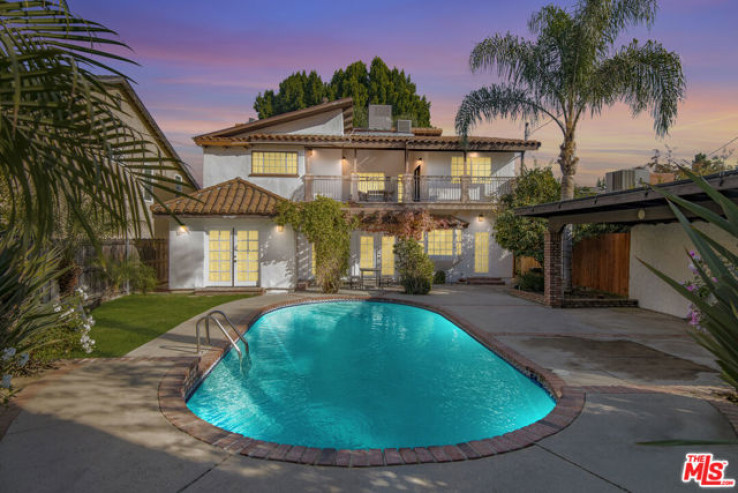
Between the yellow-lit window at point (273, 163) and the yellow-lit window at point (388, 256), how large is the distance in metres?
5.09

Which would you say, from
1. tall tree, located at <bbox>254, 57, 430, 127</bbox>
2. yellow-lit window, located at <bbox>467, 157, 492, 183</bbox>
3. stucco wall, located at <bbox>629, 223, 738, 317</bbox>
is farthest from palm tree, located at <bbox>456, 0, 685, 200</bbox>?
tall tree, located at <bbox>254, 57, 430, 127</bbox>

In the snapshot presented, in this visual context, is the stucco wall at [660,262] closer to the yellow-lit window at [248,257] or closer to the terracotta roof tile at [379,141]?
the terracotta roof tile at [379,141]

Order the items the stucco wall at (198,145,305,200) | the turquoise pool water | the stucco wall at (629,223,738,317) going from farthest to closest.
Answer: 1. the stucco wall at (198,145,305,200)
2. the stucco wall at (629,223,738,317)
3. the turquoise pool water

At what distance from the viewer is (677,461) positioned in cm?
376

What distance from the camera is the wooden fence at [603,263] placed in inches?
550

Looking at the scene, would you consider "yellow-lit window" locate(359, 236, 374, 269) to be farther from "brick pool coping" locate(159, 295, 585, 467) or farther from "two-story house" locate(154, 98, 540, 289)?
"brick pool coping" locate(159, 295, 585, 467)

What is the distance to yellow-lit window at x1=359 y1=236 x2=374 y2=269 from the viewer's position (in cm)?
1919

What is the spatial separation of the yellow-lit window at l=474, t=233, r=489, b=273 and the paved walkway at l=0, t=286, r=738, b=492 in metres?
12.3

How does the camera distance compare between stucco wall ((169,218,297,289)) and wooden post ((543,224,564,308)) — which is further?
stucco wall ((169,218,297,289))

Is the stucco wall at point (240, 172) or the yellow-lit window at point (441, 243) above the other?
the stucco wall at point (240, 172)

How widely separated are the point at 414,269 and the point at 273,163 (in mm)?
8082

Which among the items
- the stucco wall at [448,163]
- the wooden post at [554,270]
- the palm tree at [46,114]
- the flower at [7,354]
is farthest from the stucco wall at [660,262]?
the flower at [7,354]

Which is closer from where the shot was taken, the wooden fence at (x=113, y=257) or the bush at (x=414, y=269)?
the wooden fence at (x=113, y=257)

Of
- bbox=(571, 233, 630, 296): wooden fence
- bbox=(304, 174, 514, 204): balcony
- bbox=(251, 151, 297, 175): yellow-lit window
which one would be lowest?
bbox=(571, 233, 630, 296): wooden fence
